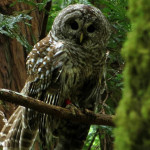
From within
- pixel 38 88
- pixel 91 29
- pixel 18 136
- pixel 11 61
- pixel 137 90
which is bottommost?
pixel 18 136

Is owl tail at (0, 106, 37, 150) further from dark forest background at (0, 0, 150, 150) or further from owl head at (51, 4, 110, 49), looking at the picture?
owl head at (51, 4, 110, 49)

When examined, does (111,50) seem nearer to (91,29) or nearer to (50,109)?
(91,29)

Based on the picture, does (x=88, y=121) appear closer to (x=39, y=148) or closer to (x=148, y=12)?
(x=39, y=148)

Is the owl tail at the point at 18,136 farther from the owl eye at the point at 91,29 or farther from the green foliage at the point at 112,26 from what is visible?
the owl eye at the point at 91,29

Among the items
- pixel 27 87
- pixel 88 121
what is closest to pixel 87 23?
pixel 27 87

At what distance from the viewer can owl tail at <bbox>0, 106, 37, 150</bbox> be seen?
3510mm

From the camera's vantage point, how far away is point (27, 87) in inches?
141

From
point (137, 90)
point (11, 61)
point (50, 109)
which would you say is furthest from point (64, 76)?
point (137, 90)

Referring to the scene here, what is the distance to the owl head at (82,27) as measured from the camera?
362 centimetres

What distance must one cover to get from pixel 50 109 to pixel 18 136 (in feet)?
4.80

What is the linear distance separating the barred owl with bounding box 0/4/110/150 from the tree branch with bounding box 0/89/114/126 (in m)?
0.58

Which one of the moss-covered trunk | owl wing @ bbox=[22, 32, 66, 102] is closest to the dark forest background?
the moss-covered trunk

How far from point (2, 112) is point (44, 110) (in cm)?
189

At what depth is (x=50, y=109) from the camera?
2295mm
